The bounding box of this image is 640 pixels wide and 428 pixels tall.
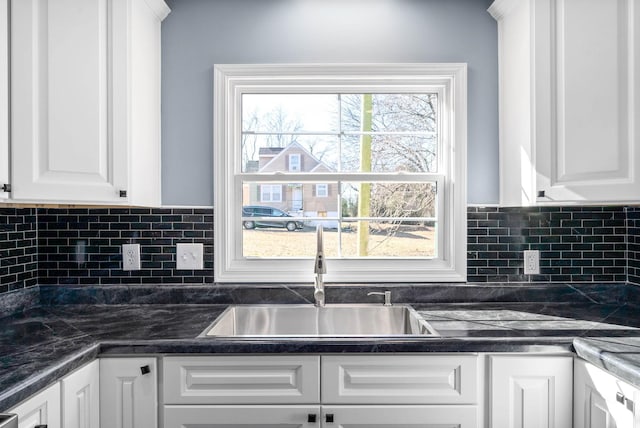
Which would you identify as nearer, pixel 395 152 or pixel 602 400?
pixel 602 400

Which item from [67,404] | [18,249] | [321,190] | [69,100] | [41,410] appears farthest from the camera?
[321,190]

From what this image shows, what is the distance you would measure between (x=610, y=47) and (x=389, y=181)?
1.05 m

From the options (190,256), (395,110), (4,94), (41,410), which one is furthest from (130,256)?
(395,110)

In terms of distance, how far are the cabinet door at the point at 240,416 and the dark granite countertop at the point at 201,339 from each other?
0.21 m

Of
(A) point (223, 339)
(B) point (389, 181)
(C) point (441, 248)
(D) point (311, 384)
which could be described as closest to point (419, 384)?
(D) point (311, 384)

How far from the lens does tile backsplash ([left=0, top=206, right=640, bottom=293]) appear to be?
226 cm

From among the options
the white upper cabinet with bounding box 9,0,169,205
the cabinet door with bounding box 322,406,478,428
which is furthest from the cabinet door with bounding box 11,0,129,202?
the cabinet door with bounding box 322,406,478,428

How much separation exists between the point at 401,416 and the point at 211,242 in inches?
46.5

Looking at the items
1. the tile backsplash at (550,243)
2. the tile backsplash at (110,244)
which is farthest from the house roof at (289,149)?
the tile backsplash at (550,243)

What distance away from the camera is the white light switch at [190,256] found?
89.7 inches

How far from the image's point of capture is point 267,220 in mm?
2385

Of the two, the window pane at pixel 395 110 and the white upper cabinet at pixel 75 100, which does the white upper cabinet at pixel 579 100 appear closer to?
the window pane at pixel 395 110

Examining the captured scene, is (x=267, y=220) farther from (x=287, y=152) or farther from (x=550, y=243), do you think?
(x=550, y=243)

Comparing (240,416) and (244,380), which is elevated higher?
(244,380)
